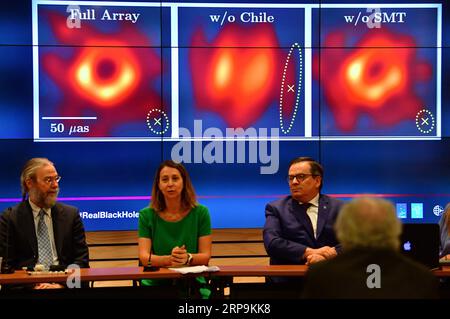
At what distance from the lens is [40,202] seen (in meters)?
3.85

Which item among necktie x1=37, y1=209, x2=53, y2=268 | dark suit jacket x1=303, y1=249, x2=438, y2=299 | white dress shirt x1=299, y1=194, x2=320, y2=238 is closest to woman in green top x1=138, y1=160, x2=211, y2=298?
necktie x1=37, y1=209, x2=53, y2=268

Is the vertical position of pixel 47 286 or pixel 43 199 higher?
pixel 43 199

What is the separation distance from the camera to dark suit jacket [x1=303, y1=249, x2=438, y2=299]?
1845mm

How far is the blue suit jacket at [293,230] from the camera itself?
390 centimetres

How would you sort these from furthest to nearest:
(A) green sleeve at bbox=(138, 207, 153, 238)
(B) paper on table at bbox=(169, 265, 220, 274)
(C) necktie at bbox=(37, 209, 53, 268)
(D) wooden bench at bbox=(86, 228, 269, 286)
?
1. (D) wooden bench at bbox=(86, 228, 269, 286)
2. (A) green sleeve at bbox=(138, 207, 153, 238)
3. (C) necktie at bbox=(37, 209, 53, 268)
4. (B) paper on table at bbox=(169, 265, 220, 274)

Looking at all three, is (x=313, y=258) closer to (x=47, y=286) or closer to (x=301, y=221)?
(x=301, y=221)

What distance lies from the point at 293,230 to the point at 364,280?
82.0 inches

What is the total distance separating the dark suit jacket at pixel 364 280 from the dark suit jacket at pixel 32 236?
2284 millimetres

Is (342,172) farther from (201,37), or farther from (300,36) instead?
(201,37)

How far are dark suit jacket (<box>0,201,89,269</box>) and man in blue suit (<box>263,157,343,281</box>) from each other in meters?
1.13

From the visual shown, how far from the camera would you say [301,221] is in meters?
3.96

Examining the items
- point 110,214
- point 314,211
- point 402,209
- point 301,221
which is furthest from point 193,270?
point 402,209
